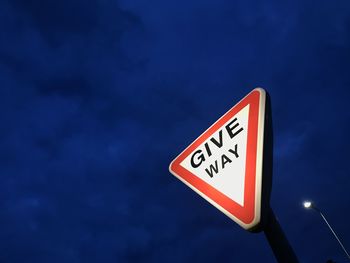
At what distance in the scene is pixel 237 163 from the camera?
190 cm

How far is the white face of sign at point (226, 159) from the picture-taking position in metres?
1.86

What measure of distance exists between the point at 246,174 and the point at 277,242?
40 centimetres

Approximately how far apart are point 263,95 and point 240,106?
181 millimetres

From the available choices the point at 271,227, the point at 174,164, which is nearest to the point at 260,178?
the point at 271,227

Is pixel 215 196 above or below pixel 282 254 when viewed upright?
above

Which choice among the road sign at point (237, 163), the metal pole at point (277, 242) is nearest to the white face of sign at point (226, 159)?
the road sign at point (237, 163)

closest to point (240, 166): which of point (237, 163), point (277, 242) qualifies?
point (237, 163)

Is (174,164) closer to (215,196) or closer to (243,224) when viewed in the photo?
(215,196)

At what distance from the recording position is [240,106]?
2131mm

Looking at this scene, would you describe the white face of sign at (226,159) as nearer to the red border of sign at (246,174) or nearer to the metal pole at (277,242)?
the red border of sign at (246,174)

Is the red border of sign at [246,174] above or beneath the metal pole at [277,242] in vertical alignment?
above

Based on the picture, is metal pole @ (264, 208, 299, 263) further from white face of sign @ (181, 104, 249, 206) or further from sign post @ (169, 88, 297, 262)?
white face of sign @ (181, 104, 249, 206)

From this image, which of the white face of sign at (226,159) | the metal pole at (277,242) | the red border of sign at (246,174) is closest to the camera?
the metal pole at (277,242)

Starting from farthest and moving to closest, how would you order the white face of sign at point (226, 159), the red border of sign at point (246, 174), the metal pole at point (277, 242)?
the white face of sign at point (226, 159), the red border of sign at point (246, 174), the metal pole at point (277, 242)
